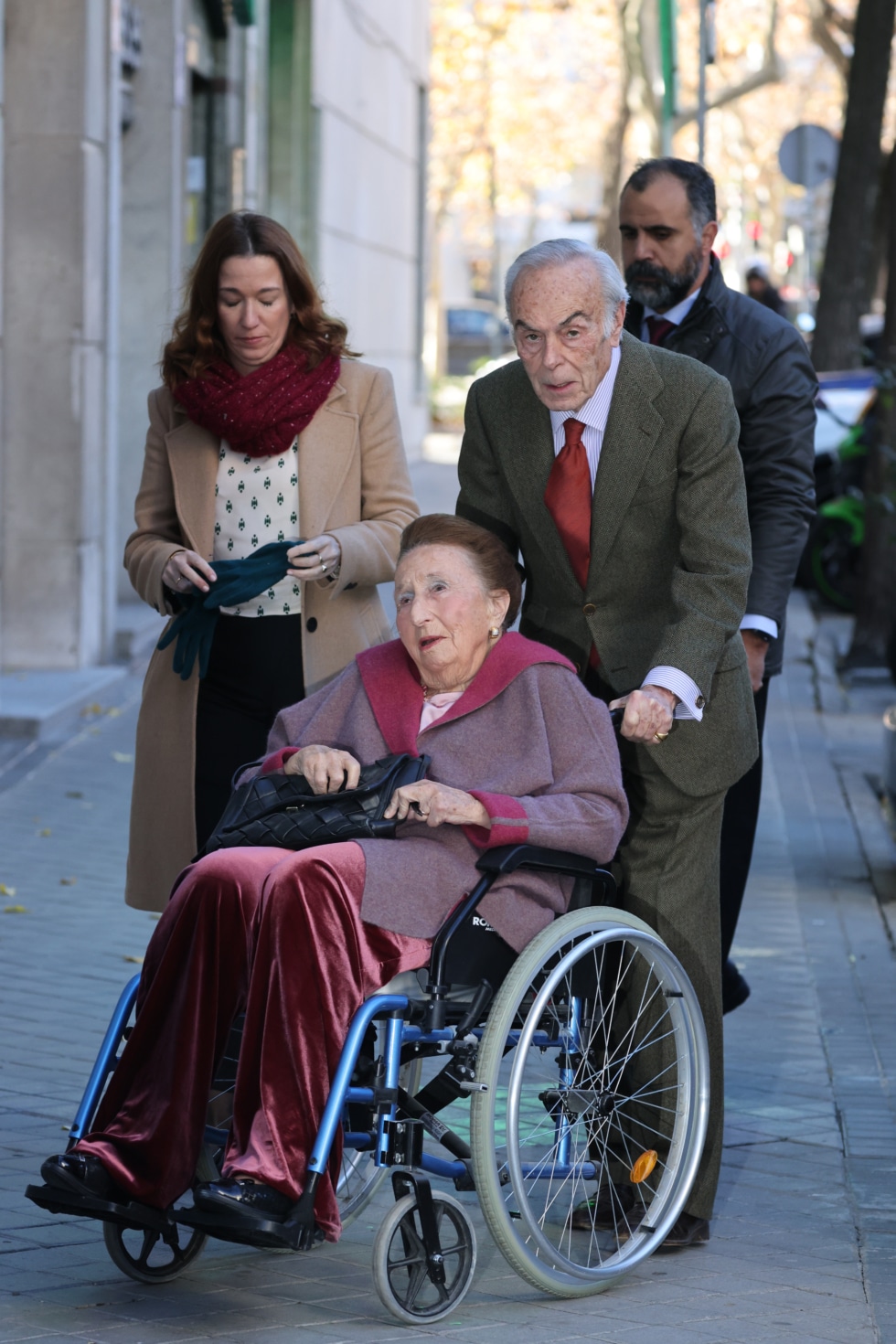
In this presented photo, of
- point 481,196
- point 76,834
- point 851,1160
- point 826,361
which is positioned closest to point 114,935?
point 76,834

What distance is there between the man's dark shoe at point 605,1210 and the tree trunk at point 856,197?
12458 millimetres

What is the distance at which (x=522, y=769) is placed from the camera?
4.02 metres

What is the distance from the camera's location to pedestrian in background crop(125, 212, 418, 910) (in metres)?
4.77

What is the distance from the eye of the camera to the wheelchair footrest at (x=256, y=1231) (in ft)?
→ 11.5

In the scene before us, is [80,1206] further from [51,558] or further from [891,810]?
[51,558]

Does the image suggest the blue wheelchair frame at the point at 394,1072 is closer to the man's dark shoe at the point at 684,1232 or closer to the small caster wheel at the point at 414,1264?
the small caster wheel at the point at 414,1264

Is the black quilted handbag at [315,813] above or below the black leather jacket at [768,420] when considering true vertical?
below

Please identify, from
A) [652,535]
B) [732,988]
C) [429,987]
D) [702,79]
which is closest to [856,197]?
[702,79]

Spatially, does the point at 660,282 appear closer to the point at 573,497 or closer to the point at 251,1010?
the point at 573,497

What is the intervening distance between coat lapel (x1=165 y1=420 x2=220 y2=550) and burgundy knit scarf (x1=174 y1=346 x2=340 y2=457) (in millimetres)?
43

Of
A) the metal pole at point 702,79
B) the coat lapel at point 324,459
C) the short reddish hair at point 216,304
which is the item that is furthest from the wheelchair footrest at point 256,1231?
the metal pole at point 702,79

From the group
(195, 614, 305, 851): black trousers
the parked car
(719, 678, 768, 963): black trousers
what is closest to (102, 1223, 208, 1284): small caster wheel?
(195, 614, 305, 851): black trousers

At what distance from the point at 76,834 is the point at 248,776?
4.19 meters

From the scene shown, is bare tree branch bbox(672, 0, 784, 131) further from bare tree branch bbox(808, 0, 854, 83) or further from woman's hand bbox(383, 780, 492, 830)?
woman's hand bbox(383, 780, 492, 830)
